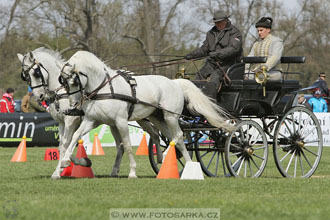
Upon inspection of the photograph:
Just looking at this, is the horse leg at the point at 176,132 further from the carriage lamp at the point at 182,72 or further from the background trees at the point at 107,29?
the background trees at the point at 107,29

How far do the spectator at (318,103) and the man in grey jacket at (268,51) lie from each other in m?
12.8

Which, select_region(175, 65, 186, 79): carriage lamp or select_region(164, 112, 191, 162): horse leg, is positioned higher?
select_region(175, 65, 186, 79): carriage lamp

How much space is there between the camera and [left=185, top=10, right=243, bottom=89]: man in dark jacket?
35.6 feet

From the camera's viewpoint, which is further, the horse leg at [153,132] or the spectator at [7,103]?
the spectator at [7,103]

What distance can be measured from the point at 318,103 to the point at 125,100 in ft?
49.1

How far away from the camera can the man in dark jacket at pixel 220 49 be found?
35.6ft

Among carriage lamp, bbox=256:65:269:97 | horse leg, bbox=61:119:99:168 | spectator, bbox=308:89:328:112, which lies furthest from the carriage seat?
spectator, bbox=308:89:328:112

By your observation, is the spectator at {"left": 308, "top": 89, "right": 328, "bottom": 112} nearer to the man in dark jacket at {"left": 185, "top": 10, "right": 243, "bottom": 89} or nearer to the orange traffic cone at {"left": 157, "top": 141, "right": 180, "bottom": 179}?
the man in dark jacket at {"left": 185, "top": 10, "right": 243, "bottom": 89}

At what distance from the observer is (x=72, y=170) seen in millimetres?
10531

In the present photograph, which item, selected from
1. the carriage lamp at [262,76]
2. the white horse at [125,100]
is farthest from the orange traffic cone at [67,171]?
the carriage lamp at [262,76]

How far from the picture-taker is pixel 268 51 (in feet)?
36.6

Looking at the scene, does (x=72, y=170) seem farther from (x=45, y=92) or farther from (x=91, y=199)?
(x=91, y=199)

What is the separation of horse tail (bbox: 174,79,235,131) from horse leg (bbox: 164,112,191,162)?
0.39m

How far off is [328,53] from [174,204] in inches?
1753
